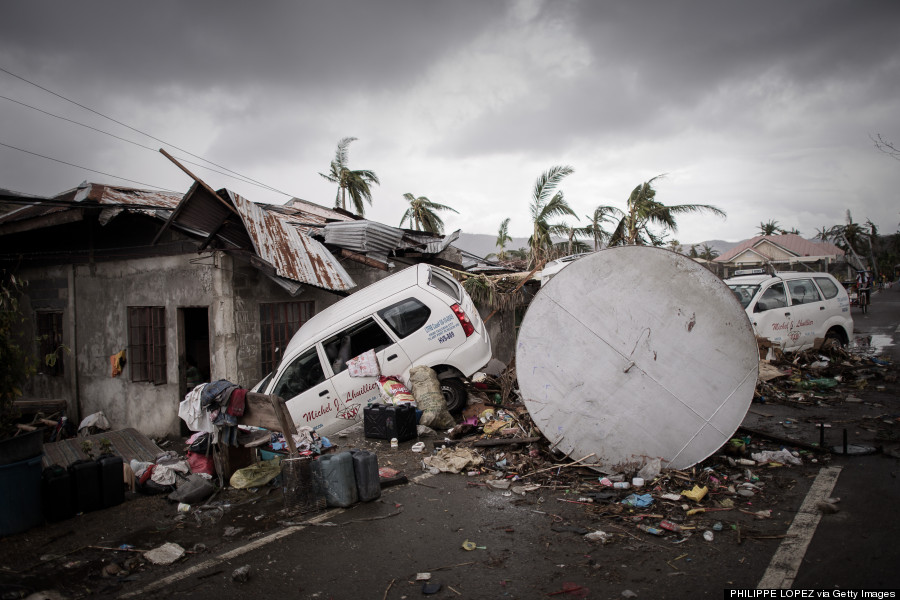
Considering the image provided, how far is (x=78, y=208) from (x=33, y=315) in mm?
4306

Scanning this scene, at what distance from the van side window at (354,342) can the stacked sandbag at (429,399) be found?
2.28 feet

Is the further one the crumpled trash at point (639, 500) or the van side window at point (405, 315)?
the van side window at point (405, 315)

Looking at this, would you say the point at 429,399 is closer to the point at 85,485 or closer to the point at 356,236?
the point at 85,485

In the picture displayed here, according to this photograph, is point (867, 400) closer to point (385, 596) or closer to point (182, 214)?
point (385, 596)

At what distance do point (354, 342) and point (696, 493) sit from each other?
4838 millimetres

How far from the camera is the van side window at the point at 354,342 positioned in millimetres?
7336

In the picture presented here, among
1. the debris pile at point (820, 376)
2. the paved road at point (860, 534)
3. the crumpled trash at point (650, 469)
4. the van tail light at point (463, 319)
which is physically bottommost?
the paved road at point (860, 534)

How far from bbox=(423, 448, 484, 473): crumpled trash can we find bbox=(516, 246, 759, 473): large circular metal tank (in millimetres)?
955

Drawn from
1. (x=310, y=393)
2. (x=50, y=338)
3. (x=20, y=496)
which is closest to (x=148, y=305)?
(x=50, y=338)

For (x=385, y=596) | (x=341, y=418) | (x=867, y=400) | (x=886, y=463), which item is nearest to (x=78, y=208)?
(x=341, y=418)

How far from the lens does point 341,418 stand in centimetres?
725

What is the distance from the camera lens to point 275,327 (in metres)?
9.28

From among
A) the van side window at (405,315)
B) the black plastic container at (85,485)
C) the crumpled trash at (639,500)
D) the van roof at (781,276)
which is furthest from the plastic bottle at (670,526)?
the van roof at (781,276)

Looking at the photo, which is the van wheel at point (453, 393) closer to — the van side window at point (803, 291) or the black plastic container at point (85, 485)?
the black plastic container at point (85, 485)
